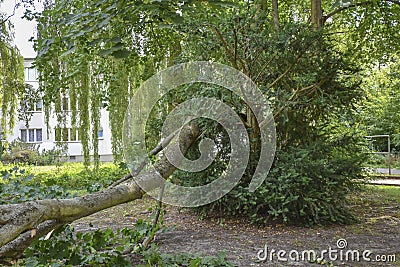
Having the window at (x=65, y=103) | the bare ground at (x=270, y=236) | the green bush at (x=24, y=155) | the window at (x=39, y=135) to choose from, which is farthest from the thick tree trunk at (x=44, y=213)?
the window at (x=39, y=135)

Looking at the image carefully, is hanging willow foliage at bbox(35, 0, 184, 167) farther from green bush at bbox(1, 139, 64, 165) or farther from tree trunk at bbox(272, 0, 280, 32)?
green bush at bbox(1, 139, 64, 165)

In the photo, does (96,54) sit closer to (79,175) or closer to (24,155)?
(79,175)

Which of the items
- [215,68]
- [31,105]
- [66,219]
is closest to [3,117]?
[31,105]

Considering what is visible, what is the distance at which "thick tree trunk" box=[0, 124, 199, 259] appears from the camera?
1518 mm

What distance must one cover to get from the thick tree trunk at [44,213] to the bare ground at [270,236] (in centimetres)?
102

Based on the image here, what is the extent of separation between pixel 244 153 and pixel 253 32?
57.6 inches

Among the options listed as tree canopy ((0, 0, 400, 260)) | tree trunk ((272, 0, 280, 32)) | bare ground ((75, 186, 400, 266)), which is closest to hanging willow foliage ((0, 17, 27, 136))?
tree canopy ((0, 0, 400, 260))

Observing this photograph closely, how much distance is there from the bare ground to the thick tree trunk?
1.02 meters

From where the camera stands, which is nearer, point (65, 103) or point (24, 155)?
point (65, 103)

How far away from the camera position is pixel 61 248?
2.45 m

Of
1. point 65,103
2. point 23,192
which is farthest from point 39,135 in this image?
point 23,192

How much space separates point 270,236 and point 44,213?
314cm

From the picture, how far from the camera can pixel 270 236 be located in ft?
14.5

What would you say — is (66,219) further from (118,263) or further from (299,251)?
(299,251)
